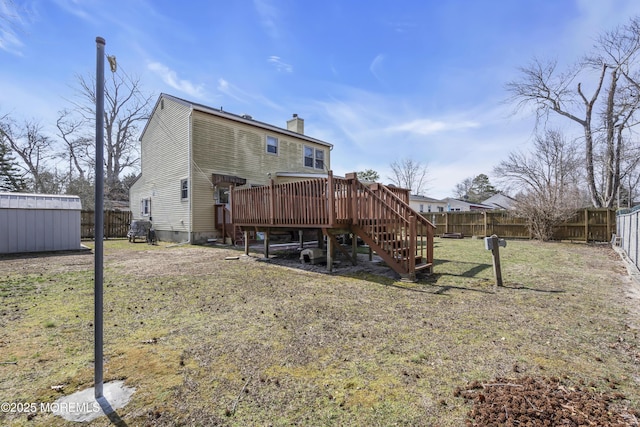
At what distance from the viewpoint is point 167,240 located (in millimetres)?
14984

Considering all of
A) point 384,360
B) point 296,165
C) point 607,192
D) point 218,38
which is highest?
point 218,38

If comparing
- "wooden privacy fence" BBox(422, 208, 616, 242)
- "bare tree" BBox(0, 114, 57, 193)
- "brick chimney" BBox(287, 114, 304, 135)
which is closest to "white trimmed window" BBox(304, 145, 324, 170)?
"brick chimney" BBox(287, 114, 304, 135)

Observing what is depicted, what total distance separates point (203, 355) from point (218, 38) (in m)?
9.52

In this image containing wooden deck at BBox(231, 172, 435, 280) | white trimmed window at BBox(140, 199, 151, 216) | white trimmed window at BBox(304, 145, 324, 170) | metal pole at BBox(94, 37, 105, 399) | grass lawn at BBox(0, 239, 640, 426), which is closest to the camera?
metal pole at BBox(94, 37, 105, 399)

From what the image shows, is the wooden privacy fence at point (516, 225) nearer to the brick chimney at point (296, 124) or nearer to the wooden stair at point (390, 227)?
the brick chimney at point (296, 124)

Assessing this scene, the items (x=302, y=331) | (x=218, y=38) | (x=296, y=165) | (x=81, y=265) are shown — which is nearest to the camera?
(x=302, y=331)

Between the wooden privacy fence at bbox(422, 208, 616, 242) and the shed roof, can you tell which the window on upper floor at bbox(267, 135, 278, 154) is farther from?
the wooden privacy fence at bbox(422, 208, 616, 242)

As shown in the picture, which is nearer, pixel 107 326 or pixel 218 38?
pixel 107 326

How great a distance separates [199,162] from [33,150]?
77.8 feet

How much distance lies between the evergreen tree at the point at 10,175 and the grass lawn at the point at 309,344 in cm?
2873

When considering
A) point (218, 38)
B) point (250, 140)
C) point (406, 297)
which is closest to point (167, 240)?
point (250, 140)

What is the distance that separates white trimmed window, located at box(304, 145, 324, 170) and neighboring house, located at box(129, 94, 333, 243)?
1.45 feet

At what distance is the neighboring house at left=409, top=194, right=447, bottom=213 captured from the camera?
117 ft

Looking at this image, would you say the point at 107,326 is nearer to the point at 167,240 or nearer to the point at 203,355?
the point at 203,355
